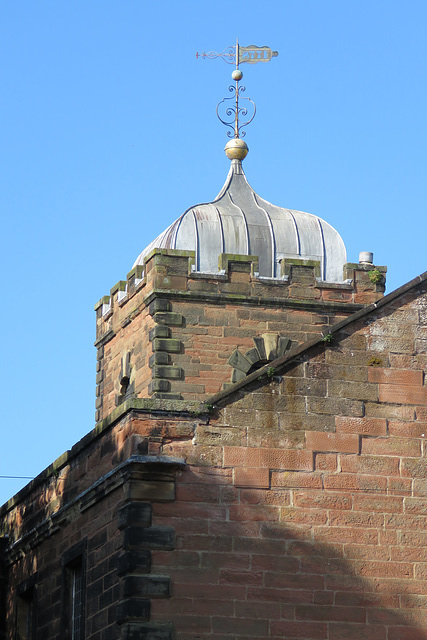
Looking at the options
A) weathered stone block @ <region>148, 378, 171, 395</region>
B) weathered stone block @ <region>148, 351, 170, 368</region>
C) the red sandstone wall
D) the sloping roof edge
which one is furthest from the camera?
weathered stone block @ <region>148, 351, 170, 368</region>

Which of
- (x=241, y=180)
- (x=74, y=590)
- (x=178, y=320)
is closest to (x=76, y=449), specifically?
(x=74, y=590)

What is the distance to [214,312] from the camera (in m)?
34.8

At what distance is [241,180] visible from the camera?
39.2 metres

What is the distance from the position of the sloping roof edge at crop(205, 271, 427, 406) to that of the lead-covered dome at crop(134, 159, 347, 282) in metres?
12.8

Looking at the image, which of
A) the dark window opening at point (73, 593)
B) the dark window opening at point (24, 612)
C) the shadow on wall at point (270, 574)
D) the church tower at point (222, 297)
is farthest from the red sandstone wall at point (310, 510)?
the church tower at point (222, 297)

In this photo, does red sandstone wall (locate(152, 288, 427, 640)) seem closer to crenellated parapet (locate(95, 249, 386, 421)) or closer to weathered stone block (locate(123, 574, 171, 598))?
weathered stone block (locate(123, 574, 171, 598))

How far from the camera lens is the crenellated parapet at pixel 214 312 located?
3422 centimetres

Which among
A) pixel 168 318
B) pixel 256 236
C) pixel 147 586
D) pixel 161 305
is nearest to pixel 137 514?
pixel 147 586

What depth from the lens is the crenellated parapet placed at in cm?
3422

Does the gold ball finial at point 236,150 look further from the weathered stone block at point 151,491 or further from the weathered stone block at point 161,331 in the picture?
the weathered stone block at point 151,491

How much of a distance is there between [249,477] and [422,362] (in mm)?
3073

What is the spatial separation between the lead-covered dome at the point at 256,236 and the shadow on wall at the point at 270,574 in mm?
14594

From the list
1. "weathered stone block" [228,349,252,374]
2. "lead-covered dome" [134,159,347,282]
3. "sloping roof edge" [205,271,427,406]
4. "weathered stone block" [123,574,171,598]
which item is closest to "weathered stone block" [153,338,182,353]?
"weathered stone block" [228,349,252,374]

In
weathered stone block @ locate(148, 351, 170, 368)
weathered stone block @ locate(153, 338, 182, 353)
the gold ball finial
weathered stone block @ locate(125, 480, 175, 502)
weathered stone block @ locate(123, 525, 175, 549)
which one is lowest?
weathered stone block @ locate(123, 525, 175, 549)
